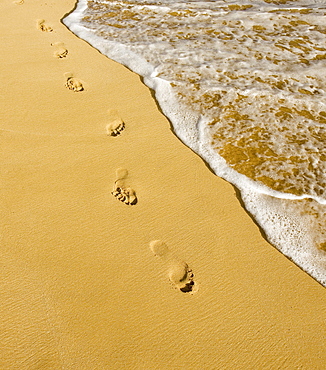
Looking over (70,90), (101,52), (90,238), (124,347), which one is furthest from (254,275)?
(101,52)

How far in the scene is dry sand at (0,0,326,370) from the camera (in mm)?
1917

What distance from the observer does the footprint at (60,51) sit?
423 cm

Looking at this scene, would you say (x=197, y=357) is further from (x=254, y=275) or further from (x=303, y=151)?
(x=303, y=151)

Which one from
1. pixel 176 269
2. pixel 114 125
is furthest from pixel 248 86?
pixel 176 269

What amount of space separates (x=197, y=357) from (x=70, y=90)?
3.00 m

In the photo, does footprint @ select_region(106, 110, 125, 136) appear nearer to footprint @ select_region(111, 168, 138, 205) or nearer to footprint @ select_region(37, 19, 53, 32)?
footprint @ select_region(111, 168, 138, 205)

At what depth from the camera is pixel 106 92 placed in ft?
12.1

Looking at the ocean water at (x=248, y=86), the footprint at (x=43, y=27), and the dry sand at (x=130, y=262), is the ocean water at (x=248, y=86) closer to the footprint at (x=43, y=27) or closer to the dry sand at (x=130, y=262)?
the dry sand at (x=130, y=262)

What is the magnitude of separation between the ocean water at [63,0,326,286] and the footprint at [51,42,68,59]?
0.48m

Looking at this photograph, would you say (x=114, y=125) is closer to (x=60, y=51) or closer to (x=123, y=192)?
(x=123, y=192)

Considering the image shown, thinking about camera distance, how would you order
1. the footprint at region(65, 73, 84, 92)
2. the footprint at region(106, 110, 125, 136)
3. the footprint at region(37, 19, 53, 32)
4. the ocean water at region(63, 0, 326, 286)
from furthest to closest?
the footprint at region(37, 19, 53, 32) → the footprint at region(65, 73, 84, 92) → the footprint at region(106, 110, 125, 136) → the ocean water at region(63, 0, 326, 286)

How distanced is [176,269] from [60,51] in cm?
345

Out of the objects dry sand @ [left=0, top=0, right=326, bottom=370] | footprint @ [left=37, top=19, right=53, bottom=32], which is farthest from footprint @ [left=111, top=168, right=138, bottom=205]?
footprint @ [left=37, top=19, right=53, bottom=32]

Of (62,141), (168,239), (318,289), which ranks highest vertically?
(62,141)
